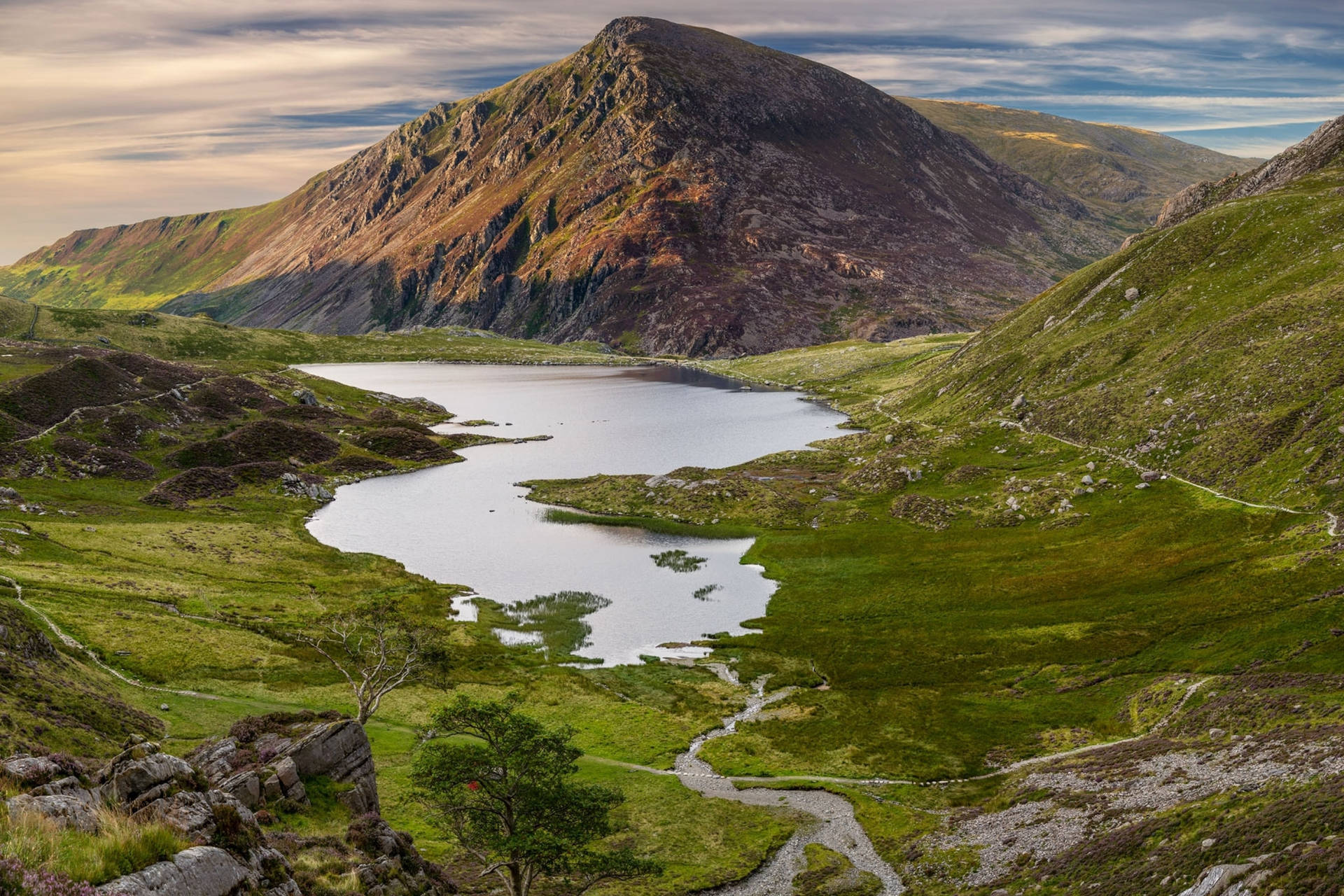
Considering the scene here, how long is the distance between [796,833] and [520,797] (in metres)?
24.1

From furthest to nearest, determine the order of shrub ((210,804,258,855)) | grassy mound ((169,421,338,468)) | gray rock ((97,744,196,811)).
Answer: grassy mound ((169,421,338,468))
gray rock ((97,744,196,811))
shrub ((210,804,258,855))

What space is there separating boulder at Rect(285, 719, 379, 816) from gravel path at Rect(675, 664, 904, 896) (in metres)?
23.3

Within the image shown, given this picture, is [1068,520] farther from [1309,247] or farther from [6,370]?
[6,370]

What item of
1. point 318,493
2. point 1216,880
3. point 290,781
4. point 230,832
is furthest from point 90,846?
point 318,493

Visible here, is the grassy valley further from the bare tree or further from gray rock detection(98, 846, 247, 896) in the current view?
the bare tree

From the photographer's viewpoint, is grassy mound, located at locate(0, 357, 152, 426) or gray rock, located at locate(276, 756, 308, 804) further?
grassy mound, located at locate(0, 357, 152, 426)

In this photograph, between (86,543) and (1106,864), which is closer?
(1106,864)

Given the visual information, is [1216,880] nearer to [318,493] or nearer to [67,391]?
[318,493]

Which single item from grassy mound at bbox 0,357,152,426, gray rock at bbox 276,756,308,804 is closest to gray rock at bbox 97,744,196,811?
gray rock at bbox 276,756,308,804

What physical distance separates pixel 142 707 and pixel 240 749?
25.1 metres

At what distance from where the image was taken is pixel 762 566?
12756 cm

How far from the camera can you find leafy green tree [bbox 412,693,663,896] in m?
45.4

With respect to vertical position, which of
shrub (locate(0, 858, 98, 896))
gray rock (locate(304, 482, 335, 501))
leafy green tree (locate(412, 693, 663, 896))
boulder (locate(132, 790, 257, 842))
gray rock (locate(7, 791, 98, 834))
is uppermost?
shrub (locate(0, 858, 98, 896))

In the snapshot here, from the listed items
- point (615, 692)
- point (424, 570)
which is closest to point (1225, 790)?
point (615, 692)
